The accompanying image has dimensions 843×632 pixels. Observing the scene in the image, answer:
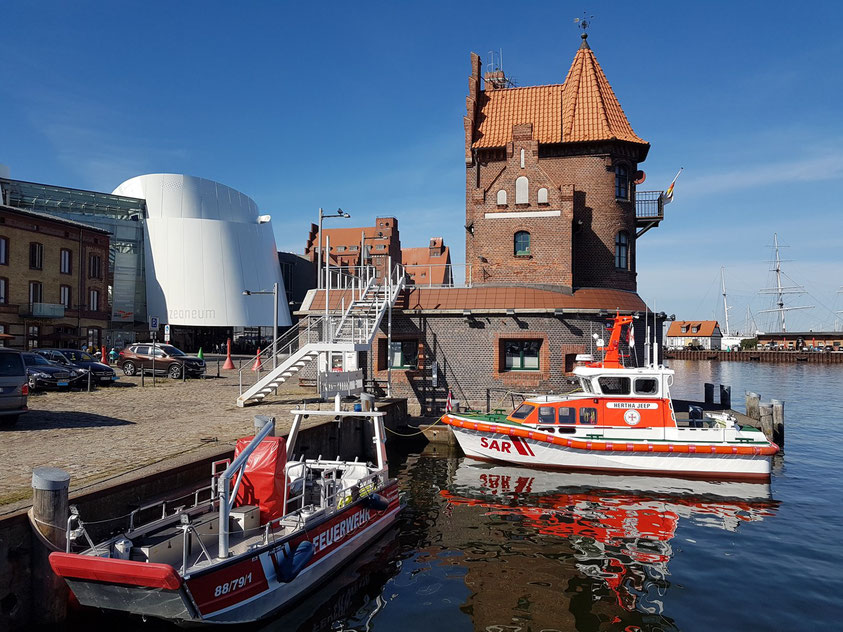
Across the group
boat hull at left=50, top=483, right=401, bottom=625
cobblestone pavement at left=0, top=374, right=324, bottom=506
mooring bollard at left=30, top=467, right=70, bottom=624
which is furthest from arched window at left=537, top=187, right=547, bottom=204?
mooring bollard at left=30, top=467, right=70, bottom=624

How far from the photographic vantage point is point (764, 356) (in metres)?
95.9

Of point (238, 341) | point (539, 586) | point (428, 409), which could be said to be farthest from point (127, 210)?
point (539, 586)

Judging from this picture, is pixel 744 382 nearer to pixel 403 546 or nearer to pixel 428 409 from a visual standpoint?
pixel 428 409

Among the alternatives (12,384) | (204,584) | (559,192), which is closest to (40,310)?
(12,384)

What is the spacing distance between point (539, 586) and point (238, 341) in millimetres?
61039

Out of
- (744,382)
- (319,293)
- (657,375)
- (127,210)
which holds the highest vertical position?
(127,210)

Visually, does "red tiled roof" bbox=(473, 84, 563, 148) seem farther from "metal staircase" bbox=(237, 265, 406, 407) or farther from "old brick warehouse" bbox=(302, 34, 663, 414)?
"metal staircase" bbox=(237, 265, 406, 407)

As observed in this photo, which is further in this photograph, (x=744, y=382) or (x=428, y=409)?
(x=744, y=382)

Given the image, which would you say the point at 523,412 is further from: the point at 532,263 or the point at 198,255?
the point at 198,255

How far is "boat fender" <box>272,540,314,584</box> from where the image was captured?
29.7 feet

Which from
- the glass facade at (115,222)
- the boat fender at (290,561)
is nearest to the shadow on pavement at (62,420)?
the boat fender at (290,561)

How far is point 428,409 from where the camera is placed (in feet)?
84.3

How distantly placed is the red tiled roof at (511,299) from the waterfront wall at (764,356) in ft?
263

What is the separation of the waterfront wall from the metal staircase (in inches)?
3418
